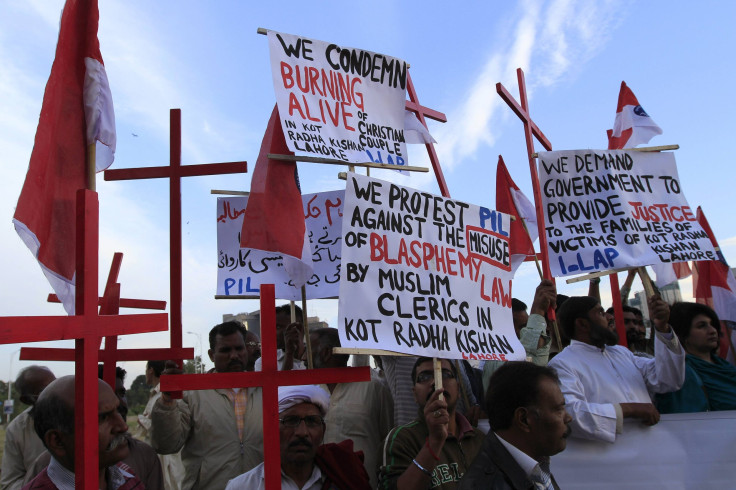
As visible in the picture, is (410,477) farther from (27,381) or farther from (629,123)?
(629,123)

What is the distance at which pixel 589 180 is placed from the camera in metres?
4.98

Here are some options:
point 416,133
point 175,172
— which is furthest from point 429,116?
point 175,172

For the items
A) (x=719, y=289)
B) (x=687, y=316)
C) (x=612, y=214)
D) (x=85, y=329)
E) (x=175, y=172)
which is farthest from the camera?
(x=719, y=289)

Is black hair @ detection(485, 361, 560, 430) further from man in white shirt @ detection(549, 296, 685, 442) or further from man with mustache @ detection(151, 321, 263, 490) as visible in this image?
man with mustache @ detection(151, 321, 263, 490)

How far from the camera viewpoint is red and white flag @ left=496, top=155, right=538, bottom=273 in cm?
577

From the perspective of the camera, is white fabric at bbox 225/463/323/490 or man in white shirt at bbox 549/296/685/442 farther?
man in white shirt at bbox 549/296/685/442

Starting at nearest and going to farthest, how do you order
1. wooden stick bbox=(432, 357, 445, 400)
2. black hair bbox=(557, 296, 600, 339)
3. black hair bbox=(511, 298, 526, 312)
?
wooden stick bbox=(432, 357, 445, 400) → black hair bbox=(557, 296, 600, 339) → black hair bbox=(511, 298, 526, 312)

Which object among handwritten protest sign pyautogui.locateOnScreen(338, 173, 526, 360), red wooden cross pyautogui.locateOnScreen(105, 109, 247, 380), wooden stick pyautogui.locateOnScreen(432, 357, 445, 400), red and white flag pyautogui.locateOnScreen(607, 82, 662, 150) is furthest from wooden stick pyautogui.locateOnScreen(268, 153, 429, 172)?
red and white flag pyautogui.locateOnScreen(607, 82, 662, 150)

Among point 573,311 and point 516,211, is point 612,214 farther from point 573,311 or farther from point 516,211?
point 516,211

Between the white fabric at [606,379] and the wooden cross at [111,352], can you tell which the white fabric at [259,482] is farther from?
the white fabric at [606,379]

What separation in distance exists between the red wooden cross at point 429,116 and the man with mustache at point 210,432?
2.05 meters

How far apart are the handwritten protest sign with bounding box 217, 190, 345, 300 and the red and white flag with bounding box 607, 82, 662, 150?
2.71 m

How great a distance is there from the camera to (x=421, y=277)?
343 cm

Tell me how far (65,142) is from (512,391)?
7.57 ft
